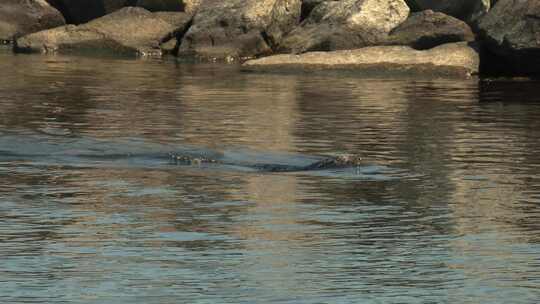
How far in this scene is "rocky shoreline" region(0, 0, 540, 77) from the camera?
26.6 meters

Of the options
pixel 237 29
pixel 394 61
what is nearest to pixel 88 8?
pixel 237 29

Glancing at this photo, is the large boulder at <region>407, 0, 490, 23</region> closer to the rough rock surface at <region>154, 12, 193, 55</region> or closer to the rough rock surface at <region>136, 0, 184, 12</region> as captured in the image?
the rough rock surface at <region>154, 12, 193, 55</region>

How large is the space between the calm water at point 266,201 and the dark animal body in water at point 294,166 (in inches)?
6.6

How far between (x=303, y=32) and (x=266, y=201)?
→ 727 inches

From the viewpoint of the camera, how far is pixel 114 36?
1261 inches

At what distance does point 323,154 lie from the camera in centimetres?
1470

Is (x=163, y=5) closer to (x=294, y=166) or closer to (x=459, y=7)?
(x=459, y=7)

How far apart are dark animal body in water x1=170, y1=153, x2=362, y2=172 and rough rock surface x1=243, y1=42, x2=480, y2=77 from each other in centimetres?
1271

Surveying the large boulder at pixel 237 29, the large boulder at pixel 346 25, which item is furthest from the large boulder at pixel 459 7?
the large boulder at pixel 237 29

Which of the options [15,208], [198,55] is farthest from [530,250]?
[198,55]

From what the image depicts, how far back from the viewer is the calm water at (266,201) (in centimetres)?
830

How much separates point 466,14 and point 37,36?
949cm

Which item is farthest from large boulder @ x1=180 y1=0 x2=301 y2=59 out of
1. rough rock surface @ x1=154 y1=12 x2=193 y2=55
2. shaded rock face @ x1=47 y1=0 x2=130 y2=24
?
shaded rock face @ x1=47 y1=0 x2=130 y2=24

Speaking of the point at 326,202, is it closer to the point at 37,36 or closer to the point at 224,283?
the point at 224,283
